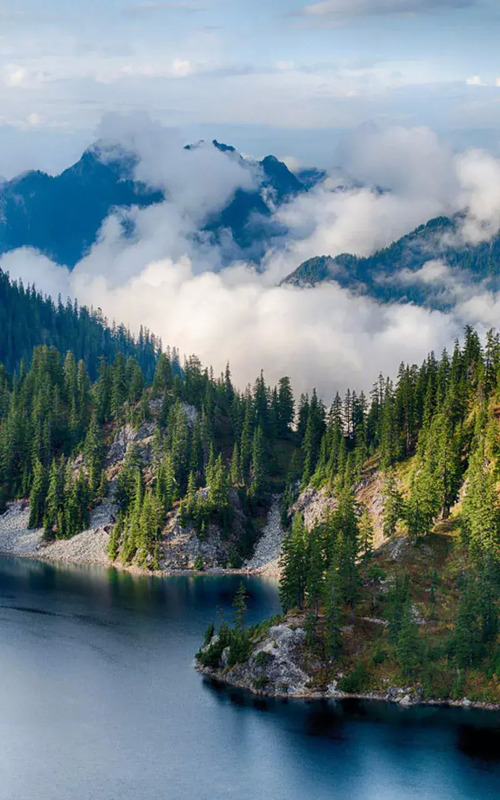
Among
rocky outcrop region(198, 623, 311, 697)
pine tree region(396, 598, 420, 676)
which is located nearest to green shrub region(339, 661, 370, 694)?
rocky outcrop region(198, 623, 311, 697)

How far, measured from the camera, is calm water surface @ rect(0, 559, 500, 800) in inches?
4498

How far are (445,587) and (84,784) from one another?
218ft

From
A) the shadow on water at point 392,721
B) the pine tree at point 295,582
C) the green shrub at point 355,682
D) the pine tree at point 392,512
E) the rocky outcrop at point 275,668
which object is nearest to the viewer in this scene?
the shadow on water at point 392,721

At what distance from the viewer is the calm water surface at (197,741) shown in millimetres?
114250

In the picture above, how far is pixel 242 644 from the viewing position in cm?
14650

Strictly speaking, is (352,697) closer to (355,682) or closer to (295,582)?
(355,682)

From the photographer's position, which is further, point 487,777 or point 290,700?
point 290,700

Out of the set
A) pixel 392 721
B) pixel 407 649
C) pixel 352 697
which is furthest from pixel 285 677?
pixel 407 649

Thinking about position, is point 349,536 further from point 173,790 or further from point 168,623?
point 173,790

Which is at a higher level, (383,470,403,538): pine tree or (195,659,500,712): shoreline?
(383,470,403,538): pine tree

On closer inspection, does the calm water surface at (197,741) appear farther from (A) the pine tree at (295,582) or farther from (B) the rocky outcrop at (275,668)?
(A) the pine tree at (295,582)

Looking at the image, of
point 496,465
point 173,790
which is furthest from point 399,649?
point 496,465

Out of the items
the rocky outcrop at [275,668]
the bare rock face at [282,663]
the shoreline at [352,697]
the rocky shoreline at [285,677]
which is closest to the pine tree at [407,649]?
the rocky shoreline at [285,677]

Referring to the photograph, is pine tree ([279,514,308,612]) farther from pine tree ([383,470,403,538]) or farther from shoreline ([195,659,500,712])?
pine tree ([383,470,403,538])
